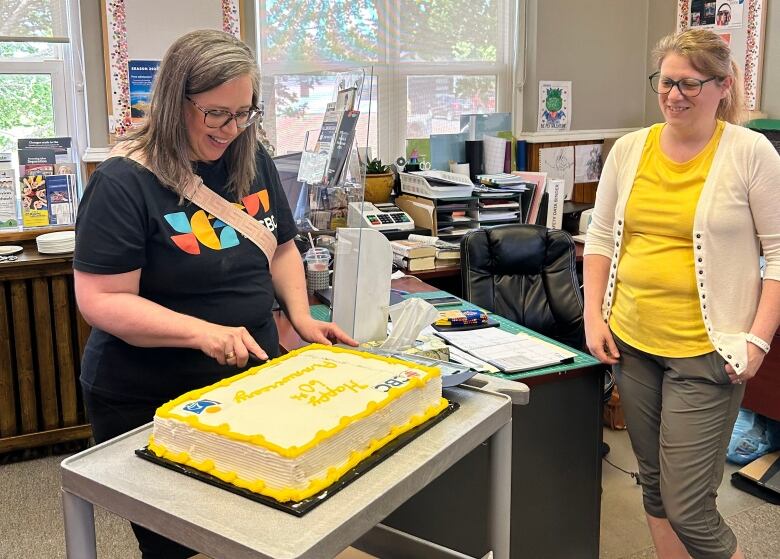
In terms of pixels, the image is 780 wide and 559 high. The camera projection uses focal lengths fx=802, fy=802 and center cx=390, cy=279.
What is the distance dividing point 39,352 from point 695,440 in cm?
238

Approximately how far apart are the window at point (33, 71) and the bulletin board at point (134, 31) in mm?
202

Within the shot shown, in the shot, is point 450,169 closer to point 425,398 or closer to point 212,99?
point 212,99

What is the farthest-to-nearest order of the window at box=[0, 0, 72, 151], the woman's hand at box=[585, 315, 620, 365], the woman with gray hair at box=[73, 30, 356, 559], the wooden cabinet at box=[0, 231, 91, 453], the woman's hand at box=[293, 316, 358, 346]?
the window at box=[0, 0, 72, 151] → the wooden cabinet at box=[0, 231, 91, 453] → the woman's hand at box=[585, 315, 620, 365] → the woman's hand at box=[293, 316, 358, 346] → the woman with gray hair at box=[73, 30, 356, 559]

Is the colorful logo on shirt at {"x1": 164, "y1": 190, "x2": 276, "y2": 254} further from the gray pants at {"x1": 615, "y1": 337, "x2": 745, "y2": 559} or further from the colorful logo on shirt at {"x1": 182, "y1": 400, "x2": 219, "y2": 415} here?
the gray pants at {"x1": 615, "y1": 337, "x2": 745, "y2": 559}

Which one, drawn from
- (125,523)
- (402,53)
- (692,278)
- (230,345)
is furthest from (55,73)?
(692,278)

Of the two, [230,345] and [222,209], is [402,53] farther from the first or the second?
[230,345]

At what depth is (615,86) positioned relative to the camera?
14.7 ft

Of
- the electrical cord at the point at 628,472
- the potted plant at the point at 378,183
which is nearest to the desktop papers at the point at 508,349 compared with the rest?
the electrical cord at the point at 628,472

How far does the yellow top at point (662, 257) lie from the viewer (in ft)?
6.19

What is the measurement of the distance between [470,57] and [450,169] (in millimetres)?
613

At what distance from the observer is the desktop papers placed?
2.11 m

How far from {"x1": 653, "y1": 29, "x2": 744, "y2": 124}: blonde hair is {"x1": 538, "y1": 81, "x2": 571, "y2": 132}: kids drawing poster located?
226 cm

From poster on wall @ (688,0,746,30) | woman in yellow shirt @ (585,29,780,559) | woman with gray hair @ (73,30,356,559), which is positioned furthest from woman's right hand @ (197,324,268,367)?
poster on wall @ (688,0,746,30)

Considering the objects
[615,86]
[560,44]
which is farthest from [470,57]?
[615,86]
